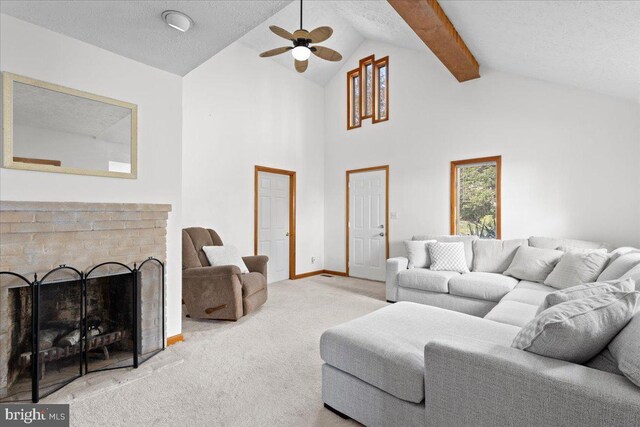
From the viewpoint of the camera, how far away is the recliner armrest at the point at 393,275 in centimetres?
411

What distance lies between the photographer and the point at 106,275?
237cm

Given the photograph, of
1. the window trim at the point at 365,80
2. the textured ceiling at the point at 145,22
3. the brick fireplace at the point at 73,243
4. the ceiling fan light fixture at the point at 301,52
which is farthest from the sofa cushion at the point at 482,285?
the window trim at the point at 365,80

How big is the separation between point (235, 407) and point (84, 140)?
2156 mm

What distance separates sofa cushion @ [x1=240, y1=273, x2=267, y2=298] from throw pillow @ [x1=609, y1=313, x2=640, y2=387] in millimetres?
3025

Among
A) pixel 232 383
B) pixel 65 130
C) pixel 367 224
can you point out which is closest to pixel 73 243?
pixel 65 130

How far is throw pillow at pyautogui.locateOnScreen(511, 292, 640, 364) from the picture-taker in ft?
3.86

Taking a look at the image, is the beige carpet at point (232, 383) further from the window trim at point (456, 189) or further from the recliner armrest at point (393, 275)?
the window trim at point (456, 189)

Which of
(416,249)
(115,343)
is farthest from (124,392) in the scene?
(416,249)

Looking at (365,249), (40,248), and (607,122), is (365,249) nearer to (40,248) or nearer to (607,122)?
(607,122)

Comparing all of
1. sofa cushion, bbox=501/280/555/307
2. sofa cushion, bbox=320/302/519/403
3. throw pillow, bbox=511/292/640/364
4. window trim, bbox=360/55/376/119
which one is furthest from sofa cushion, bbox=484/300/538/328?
window trim, bbox=360/55/376/119

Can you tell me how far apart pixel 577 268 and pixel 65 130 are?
4.37 metres

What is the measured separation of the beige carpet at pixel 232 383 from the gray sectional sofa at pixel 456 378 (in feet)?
1.00

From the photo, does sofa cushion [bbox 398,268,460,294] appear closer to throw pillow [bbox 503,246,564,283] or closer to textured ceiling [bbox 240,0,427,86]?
throw pillow [bbox 503,246,564,283]

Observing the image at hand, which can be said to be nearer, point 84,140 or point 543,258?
point 84,140
